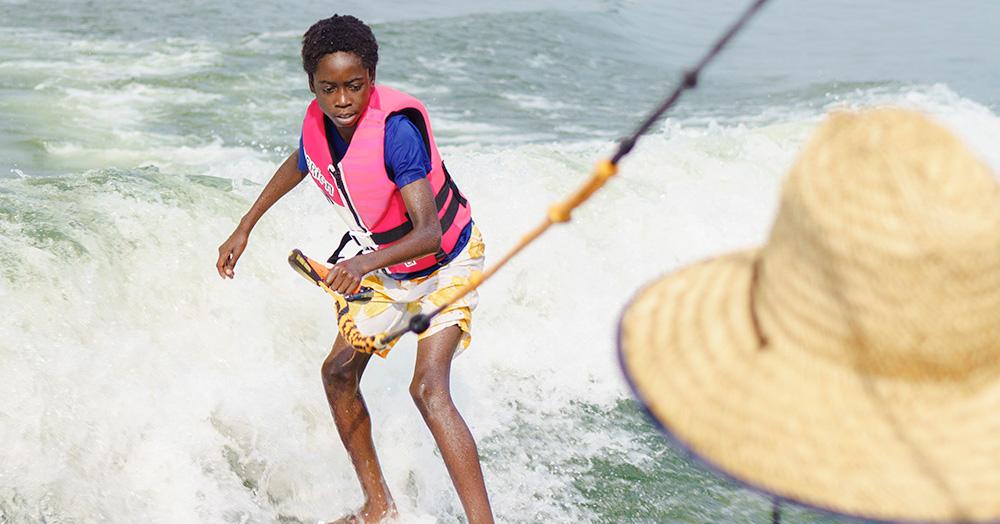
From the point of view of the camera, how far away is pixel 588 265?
7121 millimetres

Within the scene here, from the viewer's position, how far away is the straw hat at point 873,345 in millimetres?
1521

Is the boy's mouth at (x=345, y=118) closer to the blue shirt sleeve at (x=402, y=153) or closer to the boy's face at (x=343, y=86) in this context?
the boy's face at (x=343, y=86)

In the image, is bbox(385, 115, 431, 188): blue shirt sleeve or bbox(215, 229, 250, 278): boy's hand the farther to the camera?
bbox(215, 229, 250, 278): boy's hand

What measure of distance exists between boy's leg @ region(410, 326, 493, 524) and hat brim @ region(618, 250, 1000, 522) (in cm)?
167

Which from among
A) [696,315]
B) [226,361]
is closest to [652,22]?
[226,361]

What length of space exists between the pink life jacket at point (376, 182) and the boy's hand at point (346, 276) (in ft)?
1.06

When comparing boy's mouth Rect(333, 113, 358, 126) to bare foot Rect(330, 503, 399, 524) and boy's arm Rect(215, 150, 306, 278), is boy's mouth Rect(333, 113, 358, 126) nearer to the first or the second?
boy's arm Rect(215, 150, 306, 278)

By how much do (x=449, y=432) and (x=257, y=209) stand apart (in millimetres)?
1006

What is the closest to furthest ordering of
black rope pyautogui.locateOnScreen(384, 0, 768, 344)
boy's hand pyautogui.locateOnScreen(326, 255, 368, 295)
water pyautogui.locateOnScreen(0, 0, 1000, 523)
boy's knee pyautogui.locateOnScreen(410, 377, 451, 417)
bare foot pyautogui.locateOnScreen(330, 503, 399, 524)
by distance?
black rope pyautogui.locateOnScreen(384, 0, 768, 344) → boy's hand pyautogui.locateOnScreen(326, 255, 368, 295) → boy's knee pyautogui.locateOnScreen(410, 377, 451, 417) → bare foot pyautogui.locateOnScreen(330, 503, 399, 524) → water pyautogui.locateOnScreen(0, 0, 1000, 523)

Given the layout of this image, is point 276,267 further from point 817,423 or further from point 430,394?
point 817,423

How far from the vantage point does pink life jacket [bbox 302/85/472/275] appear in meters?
3.31

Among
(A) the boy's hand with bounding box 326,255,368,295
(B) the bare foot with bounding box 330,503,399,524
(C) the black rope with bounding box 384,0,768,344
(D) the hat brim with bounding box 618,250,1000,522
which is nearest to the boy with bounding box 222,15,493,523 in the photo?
(A) the boy's hand with bounding box 326,255,368,295

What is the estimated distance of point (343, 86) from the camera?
3.28 meters

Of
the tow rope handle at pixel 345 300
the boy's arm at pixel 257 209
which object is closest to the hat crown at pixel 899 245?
the tow rope handle at pixel 345 300
